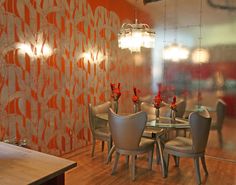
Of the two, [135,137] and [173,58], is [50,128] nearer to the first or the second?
[135,137]

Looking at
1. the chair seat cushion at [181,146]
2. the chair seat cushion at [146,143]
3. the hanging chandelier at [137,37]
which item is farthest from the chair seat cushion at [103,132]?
the hanging chandelier at [137,37]

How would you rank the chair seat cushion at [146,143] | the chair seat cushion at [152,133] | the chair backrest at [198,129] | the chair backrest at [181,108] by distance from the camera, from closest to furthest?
the chair backrest at [198,129], the chair seat cushion at [146,143], the chair seat cushion at [152,133], the chair backrest at [181,108]

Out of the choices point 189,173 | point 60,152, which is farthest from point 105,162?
point 189,173

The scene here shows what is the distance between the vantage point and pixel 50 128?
12.4ft

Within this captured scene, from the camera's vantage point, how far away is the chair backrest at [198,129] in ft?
9.80

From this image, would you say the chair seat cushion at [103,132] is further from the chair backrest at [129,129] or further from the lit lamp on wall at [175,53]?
the lit lamp on wall at [175,53]

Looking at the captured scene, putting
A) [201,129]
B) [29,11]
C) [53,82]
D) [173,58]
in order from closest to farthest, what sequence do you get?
1. [201,129]
2. [29,11]
3. [53,82]
4. [173,58]

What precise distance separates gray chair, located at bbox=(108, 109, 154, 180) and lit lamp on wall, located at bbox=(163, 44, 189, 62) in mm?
1927

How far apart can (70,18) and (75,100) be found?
148cm

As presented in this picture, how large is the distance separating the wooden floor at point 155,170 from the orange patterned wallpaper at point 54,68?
62 centimetres

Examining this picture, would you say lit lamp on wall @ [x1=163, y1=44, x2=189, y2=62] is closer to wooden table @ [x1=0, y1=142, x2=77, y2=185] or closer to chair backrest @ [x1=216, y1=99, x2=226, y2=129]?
chair backrest @ [x1=216, y1=99, x2=226, y2=129]

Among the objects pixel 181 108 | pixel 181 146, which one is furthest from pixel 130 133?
pixel 181 108

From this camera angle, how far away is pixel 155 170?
354 cm

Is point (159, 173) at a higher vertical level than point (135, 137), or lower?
lower
